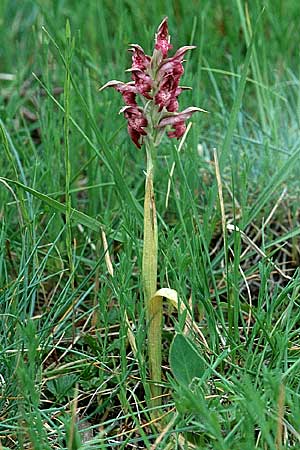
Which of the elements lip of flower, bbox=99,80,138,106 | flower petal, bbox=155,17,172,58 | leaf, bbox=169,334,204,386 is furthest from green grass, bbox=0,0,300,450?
flower petal, bbox=155,17,172,58

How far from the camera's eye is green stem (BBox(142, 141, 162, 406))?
66.6 inches

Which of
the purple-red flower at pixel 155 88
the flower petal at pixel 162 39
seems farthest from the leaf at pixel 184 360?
the flower petal at pixel 162 39

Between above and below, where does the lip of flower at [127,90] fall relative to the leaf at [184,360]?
above

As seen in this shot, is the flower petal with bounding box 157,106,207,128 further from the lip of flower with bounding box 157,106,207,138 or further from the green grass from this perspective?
the green grass

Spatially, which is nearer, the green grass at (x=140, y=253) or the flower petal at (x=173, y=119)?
the green grass at (x=140, y=253)

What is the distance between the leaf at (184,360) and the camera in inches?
64.5

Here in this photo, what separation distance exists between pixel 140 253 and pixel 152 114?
0.45 m

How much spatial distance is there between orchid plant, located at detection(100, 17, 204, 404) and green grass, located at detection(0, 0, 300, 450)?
0.05 m

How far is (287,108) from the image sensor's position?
2.69 metres

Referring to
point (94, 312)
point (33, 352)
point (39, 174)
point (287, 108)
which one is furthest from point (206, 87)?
point (33, 352)

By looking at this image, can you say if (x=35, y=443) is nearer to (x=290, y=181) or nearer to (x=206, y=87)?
(x=290, y=181)

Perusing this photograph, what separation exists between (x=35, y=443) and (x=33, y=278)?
1.58 feet

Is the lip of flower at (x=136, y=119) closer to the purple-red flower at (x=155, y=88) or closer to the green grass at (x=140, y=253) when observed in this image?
the purple-red flower at (x=155, y=88)

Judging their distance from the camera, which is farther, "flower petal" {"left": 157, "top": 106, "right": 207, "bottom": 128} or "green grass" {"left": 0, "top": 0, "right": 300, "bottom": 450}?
"flower petal" {"left": 157, "top": 106, "right": 207, "bottom": 128}
